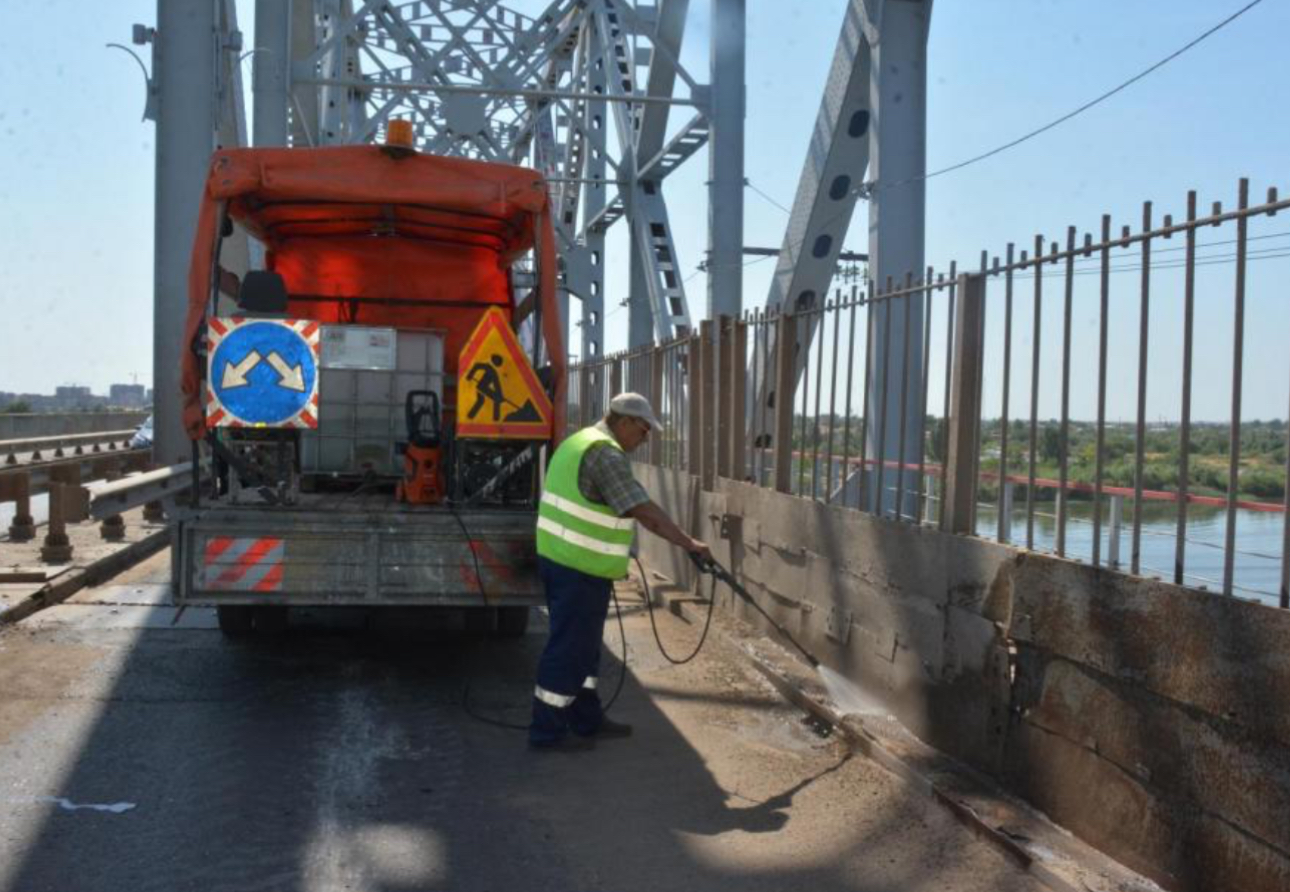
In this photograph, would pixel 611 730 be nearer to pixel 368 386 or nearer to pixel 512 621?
pixel 512 621

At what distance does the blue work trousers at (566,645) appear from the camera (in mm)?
6574

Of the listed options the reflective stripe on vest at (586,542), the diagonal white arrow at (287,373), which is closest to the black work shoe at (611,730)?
the reflective stripe on vest at (586,542)

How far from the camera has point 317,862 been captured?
4922mm

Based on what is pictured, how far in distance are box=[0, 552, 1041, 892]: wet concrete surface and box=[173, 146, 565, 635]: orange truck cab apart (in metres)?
0.65

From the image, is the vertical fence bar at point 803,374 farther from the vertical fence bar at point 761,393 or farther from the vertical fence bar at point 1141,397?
the vertical fence bar at point 1141,397

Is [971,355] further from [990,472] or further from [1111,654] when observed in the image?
[1111,654]

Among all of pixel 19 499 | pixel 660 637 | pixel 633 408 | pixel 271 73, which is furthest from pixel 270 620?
pixel 271 73

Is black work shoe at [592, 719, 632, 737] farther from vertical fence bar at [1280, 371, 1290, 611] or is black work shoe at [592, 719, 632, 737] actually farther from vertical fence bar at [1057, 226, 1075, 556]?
vertical fence bar at [1280, 371, 1290, 611]

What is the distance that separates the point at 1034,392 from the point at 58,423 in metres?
39.6

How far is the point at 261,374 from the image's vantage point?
754cm

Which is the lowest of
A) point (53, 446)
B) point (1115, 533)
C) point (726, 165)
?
point (53, 446)

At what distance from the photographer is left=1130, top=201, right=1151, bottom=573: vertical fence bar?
4922 mm

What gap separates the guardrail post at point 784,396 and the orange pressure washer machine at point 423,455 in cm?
229

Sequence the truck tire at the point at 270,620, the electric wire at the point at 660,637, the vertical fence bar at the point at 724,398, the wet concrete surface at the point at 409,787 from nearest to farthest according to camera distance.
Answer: the wet concrete surface at the point at 409,787, the electric wire at the point at 660,637, the truck tire at the point at 270,620, the vertical fence bar at the point at 724,398
